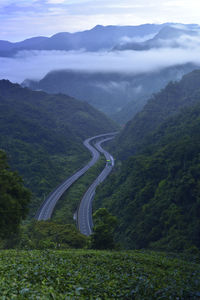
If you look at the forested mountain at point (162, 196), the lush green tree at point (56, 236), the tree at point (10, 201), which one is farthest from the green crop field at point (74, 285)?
the forested mountain at point (162, 196)

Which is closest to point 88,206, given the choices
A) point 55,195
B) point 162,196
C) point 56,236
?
point 55,195

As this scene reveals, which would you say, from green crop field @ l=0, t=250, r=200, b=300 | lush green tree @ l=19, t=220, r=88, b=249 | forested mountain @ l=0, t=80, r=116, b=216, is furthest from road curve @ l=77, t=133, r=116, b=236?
green crop field @ l=0, t=250, r=200, b=300

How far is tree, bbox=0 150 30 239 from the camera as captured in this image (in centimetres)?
3500

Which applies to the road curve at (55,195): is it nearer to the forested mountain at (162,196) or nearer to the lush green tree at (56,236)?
the forested mountain at (162,196)

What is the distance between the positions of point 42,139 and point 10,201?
10673cm

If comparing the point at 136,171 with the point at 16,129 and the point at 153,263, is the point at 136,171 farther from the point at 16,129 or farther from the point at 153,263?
the point at 16,129

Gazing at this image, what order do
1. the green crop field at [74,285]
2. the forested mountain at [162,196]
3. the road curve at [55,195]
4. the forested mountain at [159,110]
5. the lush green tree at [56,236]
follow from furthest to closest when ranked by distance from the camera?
the forested mountain at [159,110], the road curve at [55,195], the forested mountain at [162,196], the lush green tree at [56,236], the green crop field at [74,285]

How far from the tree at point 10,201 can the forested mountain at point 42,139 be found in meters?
44.2

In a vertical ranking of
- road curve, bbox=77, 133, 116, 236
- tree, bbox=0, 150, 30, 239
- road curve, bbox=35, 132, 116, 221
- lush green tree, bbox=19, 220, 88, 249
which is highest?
tree, bbox=0, 150, 30, 239

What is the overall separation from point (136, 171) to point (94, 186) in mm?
25084

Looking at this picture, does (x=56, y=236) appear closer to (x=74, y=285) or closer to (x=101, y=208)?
(x=101, y=208)

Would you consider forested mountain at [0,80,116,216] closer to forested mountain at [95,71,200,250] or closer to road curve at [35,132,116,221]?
road curve at [35,132,116,221]

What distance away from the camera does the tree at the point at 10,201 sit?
35.0m

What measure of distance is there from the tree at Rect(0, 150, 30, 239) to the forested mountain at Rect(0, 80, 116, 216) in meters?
44.2
